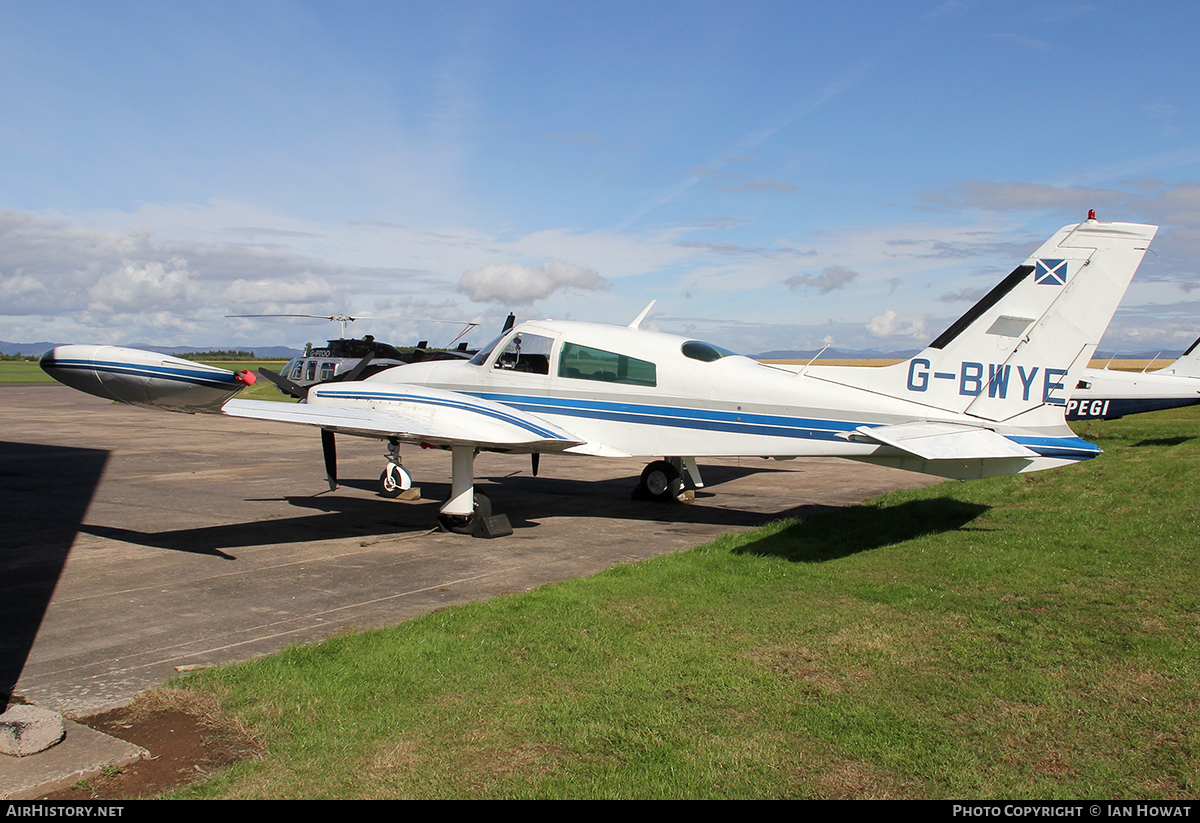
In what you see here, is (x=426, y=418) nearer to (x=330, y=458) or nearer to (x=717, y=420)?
(x=330, y=458)

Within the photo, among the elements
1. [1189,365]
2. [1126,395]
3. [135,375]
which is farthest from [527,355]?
[1189,365]

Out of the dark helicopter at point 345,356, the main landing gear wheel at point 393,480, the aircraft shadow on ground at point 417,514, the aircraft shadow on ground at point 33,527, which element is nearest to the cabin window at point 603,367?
the aircraft shadow on ground at point 417,514

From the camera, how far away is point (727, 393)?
10.9m

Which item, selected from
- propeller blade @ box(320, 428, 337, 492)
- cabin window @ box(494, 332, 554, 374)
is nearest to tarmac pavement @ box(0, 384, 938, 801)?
propeller blade @ box(320, 428, 337, 492)

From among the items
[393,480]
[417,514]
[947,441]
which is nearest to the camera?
[947,441]

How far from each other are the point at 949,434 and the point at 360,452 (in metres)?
16.6

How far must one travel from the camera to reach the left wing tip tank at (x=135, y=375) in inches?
302

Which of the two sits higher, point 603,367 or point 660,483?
point 603,367

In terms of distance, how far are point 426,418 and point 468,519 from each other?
5.13 ft

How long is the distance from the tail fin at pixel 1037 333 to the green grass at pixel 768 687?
6.74 ft

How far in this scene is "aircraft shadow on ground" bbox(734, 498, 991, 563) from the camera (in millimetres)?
9352

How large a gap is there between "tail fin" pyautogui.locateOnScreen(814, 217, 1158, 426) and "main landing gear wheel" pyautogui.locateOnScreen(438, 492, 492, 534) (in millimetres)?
5933
